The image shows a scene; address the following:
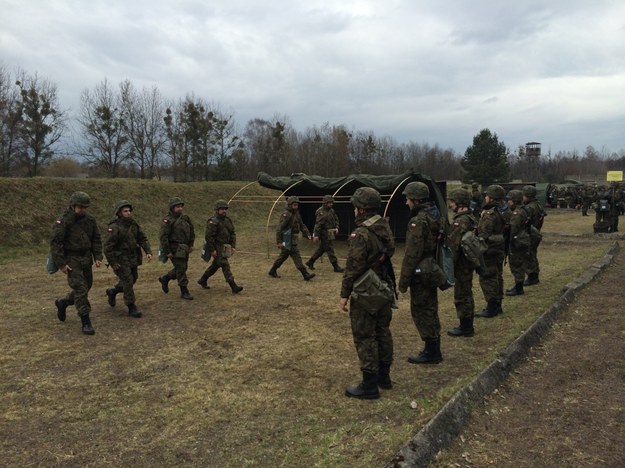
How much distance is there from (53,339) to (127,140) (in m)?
25.7

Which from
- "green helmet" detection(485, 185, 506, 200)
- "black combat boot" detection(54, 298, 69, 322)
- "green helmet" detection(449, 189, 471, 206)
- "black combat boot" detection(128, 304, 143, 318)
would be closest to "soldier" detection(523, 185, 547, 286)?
"green helmet" detection(485, 185, 506, 200)

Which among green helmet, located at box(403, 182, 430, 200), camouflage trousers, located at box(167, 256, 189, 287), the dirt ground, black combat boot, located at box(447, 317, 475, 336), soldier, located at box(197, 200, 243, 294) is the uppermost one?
green helmet, located at box(403, 182, 430, 200)

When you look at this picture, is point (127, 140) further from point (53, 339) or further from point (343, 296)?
point (343, 296)

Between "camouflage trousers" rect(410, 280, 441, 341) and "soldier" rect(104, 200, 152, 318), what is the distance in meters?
4.30

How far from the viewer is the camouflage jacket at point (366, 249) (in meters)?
4.36

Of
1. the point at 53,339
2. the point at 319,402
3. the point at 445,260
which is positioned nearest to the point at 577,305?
the point at 445,260

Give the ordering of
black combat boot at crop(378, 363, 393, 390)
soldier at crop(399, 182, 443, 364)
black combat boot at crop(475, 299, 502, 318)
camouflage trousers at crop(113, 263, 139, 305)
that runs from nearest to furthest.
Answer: black combat boot at crop(378, 363, 393, 390), soldier at crop(399, 182, 443, 364), black combat boot at crop(475, 299, 502, 318), camouflage trousers at crop(113, 263, 139, 305)

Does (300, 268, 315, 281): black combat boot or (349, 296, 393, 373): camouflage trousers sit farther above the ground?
(349, 296, 393, 373): camouflage trousers

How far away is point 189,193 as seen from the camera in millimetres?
24281

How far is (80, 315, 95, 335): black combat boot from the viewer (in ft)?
21.8

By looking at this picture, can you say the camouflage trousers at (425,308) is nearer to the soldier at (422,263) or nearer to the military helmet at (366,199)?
the soldier at (422,263)

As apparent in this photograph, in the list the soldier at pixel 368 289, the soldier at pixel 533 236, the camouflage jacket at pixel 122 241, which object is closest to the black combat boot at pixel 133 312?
the camouflage jacket at pixel 122 241

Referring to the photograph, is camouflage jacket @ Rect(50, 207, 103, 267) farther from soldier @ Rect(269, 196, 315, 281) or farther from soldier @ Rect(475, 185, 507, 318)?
soldier @ Rect(475, 185, 507, 318)

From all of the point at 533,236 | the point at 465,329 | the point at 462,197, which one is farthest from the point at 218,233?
the point at 533,236
